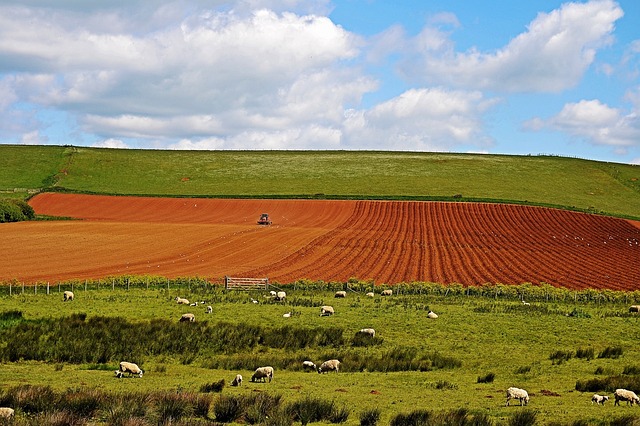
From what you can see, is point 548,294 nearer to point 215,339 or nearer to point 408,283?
point 408,283

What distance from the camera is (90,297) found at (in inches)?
1687

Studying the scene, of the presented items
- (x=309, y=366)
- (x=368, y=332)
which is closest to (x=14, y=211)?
(x=368, y=332)

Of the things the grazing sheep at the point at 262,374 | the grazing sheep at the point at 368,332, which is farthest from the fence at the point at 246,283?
the grazing sheep at the point at 262,374

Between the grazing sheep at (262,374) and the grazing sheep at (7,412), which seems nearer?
the grazing sheep at (7,412)

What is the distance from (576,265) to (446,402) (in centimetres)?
5135

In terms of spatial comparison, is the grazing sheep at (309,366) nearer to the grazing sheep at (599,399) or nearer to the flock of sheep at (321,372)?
the flock of sheep at (321,372)

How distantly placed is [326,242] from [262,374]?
164 feet

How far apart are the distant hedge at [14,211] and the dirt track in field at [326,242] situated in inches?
212

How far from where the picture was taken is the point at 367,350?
103 ft

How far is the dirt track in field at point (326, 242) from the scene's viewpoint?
60750 millimetres

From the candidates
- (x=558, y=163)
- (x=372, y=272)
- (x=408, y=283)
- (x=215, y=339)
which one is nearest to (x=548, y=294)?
(x=408, y=283)

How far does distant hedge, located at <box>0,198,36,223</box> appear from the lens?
88.4 metres

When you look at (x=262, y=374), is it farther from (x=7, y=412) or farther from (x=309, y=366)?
(x=7, y=412)

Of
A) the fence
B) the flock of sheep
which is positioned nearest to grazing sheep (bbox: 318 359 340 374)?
the flock of sheep
